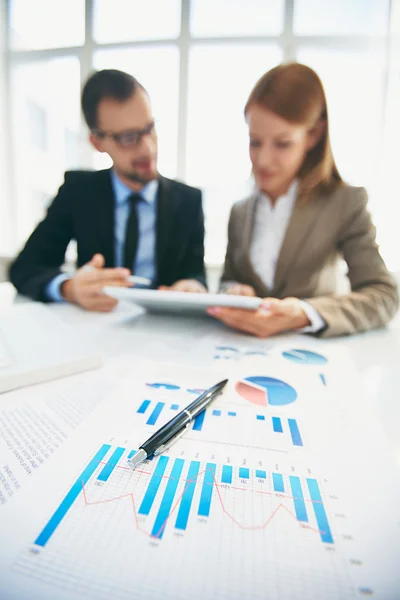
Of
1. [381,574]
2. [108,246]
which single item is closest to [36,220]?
[108,246]

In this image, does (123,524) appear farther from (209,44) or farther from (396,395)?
(209,44)

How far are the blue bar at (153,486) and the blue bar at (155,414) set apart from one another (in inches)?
1.8

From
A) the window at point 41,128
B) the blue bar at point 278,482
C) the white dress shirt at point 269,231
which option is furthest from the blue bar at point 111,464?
the window at point 41,128

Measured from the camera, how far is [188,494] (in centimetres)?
19

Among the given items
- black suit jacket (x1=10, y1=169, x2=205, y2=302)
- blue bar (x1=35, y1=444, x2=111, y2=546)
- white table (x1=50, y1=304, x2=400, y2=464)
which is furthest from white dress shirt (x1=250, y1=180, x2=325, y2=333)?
blue bar (x1=35, y1=444, x2=111, y2=546)

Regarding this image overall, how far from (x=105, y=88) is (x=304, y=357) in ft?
2.27

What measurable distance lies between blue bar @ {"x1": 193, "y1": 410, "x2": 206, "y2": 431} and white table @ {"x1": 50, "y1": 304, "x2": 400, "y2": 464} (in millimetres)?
133

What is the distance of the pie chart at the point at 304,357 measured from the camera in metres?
0.41

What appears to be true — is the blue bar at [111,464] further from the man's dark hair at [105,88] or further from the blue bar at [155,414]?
the man's dark hair at [105,88]

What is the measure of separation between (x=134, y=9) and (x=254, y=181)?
16.9 inches

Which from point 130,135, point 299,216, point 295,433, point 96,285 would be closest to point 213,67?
point 130,135

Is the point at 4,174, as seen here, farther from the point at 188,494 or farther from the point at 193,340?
the point at 188,494

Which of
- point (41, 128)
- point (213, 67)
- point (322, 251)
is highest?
point (213, 67)

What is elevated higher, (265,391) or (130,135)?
(130,135)
